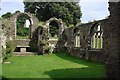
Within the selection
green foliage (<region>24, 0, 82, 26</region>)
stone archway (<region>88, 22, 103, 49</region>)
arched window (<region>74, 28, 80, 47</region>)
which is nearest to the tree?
green foliage (<region>24, 0, 82, 26</region>)

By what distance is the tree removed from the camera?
4081cm

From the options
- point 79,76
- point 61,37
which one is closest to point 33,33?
point 61,37

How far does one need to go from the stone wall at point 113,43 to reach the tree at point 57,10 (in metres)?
30.1

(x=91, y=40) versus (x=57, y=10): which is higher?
(x=57, y=10)

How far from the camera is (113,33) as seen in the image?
32.7ft

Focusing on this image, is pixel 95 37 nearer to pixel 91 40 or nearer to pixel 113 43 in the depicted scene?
pixel 91 40

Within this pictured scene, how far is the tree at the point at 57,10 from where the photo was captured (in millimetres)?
40812

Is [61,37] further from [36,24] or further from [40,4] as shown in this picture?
[40,4]

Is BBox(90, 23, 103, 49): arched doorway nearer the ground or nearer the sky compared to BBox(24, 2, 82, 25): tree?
nearer the ground

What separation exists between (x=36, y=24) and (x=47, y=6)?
1315 centimetres

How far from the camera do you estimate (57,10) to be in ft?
133

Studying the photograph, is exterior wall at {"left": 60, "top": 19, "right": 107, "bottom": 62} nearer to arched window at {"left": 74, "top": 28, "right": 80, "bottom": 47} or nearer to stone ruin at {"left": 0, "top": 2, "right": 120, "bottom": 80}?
stone ruin at {"left": 0, "top": 2, "right": 120, "bottom": 80}

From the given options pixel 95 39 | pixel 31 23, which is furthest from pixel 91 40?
pixel 31 23

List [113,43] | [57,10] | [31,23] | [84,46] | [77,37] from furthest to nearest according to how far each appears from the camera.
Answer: [57,10]
[31,23]
[77,37]
[84,46]
[113,43]
